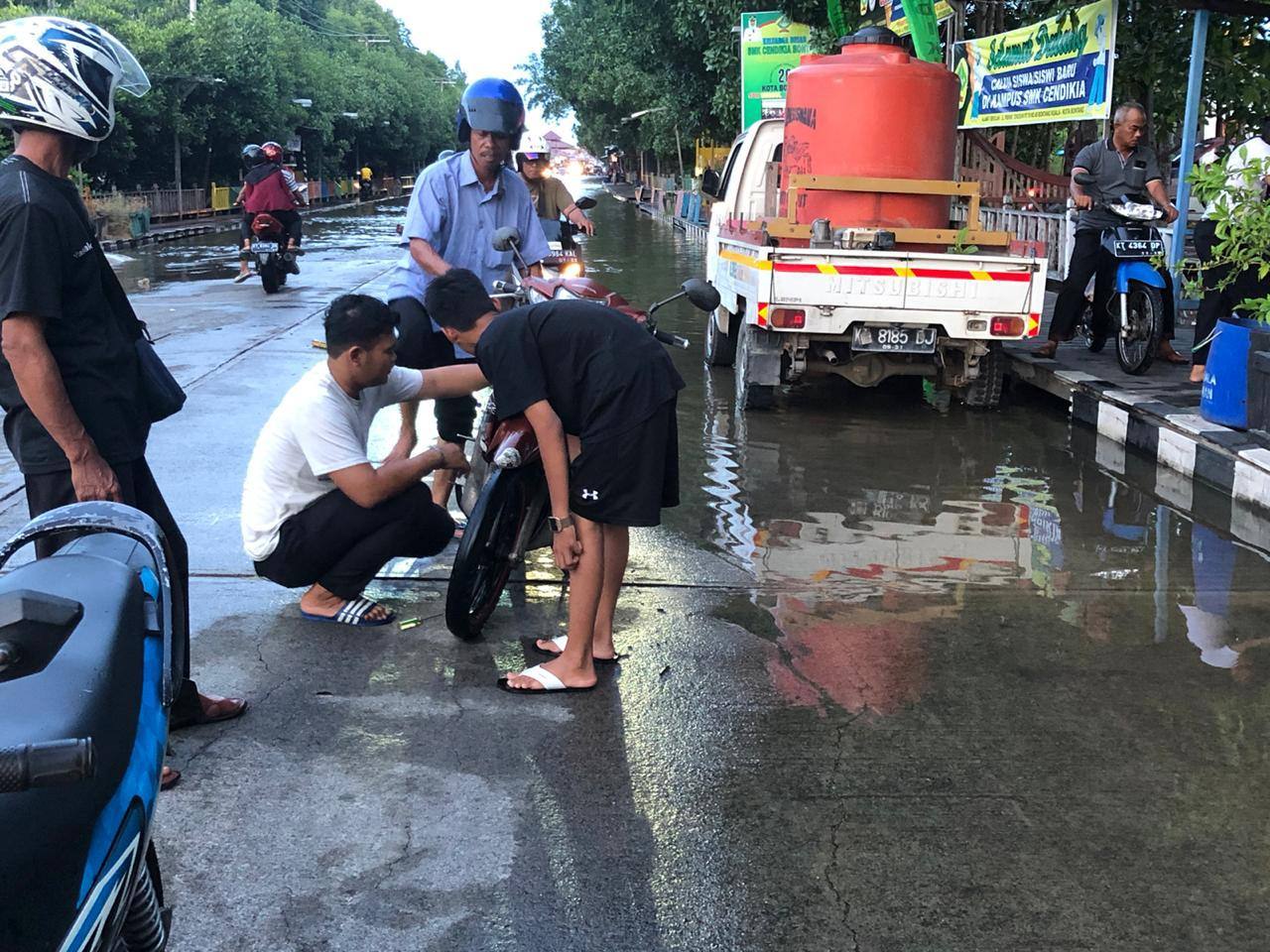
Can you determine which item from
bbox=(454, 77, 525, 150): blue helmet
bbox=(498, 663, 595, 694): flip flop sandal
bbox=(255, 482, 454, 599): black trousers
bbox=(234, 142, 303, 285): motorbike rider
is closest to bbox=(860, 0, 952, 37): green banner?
bbox=(234, 142, 303, 285): motorbike rider

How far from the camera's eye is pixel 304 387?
4.55m

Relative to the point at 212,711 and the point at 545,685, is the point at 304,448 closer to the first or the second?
the point at 212,711

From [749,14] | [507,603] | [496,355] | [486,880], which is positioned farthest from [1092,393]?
[749,14]

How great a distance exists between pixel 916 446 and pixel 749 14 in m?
16.5

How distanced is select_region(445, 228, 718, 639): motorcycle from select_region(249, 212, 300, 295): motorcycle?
11.7 metres

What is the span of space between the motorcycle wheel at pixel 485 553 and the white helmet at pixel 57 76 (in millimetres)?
1782

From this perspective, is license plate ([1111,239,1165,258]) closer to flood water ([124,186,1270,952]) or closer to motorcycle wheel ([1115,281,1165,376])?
motorcycle wheel ([1115,281,1165,376])

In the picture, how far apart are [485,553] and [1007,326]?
476 centimetres

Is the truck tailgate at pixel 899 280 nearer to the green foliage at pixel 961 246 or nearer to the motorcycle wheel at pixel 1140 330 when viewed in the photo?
the green foliage at pixel 961 246

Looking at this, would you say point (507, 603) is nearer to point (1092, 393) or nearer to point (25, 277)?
point (25, 277)

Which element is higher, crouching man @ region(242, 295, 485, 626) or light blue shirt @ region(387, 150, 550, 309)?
light blue shirt @ region(387, 150, 550, 309)

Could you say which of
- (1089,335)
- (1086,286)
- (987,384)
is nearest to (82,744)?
(987,384)

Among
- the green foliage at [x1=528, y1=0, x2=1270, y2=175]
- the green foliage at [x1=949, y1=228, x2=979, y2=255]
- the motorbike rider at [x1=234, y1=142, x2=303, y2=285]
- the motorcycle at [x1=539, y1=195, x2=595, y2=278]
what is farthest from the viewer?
the motorbike rider at [x1=234, y1=142, x2=303, y2=285]

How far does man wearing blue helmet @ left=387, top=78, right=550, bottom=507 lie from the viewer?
5.60 metres
